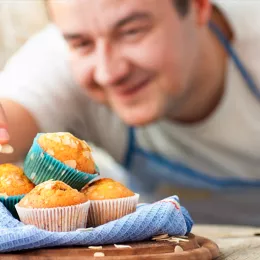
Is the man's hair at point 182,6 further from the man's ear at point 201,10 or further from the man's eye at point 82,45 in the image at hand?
the man's eye at point 82,45

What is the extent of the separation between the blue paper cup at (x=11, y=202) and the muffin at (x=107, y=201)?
68 millimetres

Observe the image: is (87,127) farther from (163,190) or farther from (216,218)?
(216,218)

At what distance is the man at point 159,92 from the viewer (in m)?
1.30

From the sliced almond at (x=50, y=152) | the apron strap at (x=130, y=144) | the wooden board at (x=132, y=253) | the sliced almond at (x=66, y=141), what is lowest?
the apron strap at (x=130, y=144)

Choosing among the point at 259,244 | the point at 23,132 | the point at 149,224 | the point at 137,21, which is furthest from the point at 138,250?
the point at 137,21

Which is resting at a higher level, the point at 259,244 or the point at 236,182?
the point at 259,244

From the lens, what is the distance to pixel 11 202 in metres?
0.62

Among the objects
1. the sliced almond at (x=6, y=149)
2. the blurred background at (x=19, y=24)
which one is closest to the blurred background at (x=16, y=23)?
the blurred background at (x=19, y=24)

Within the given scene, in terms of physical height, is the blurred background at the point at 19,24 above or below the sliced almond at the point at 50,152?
above

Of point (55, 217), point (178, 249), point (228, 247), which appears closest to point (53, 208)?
point (55, 217)

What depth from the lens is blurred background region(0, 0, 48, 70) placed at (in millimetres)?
1948

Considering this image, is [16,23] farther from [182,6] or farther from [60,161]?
[60,161]

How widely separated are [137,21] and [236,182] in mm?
595

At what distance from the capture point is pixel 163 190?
6.02 feet
